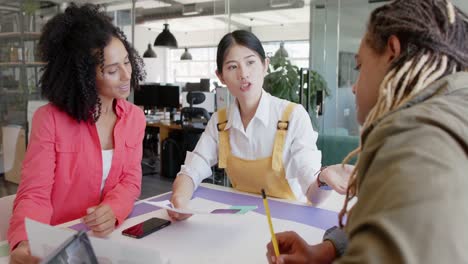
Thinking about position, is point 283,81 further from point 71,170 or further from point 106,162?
point 71,170

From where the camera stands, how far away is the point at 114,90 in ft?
5.25

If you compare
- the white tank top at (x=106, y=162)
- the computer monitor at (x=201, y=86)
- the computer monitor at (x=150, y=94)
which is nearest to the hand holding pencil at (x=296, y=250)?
the white tank top at (x=106, y=162)

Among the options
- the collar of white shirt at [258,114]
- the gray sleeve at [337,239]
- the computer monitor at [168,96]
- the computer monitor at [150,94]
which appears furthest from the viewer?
the computer monitor at [150,94]

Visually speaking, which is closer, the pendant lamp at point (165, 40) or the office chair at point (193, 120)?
the office chair at point (193, 120)

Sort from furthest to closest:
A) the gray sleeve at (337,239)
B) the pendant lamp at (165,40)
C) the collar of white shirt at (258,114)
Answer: the pendant lamp at (165,40) → the collar of white shirt at (258,114) → the gray sleeve at (337,239)

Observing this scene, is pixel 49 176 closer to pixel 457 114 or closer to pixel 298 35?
pixel 457 114

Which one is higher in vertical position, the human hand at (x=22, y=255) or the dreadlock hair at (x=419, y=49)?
the dreadlock hair at (x=419, y=49)

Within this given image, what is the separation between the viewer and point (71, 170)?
1.52 m

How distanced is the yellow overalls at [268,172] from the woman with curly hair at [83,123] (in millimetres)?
463

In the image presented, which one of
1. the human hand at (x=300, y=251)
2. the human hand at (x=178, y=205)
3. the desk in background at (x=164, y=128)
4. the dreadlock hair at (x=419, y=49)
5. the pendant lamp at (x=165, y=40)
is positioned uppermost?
the pendant lamp at (x=165, y=40)

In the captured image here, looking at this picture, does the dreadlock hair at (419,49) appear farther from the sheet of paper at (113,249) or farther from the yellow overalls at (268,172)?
the yellow overalls at (268,172)

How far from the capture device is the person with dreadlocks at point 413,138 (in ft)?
1.26

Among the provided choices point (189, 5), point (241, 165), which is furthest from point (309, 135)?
point (189, 5)

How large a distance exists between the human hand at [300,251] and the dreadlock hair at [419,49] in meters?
Result: 0.45
